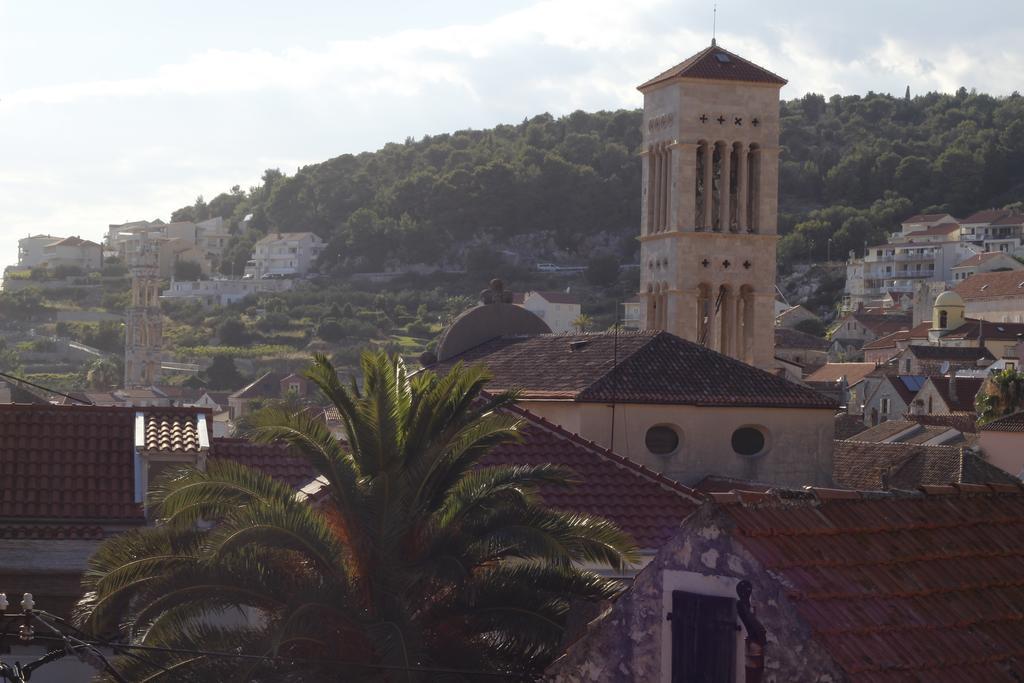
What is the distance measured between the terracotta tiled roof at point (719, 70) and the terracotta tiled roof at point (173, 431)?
95.2ft

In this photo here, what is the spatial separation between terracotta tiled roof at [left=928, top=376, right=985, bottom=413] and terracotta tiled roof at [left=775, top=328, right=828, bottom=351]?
3251 centimetres

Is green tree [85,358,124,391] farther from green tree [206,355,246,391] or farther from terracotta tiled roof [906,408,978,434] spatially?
terracotta tiled roof [906,408,978,434]

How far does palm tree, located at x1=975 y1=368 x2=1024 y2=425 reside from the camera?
Answer: 65.6 metres

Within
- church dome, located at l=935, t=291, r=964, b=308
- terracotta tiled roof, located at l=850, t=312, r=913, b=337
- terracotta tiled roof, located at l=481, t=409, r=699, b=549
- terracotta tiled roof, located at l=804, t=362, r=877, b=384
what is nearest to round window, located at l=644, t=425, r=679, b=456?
terracotta tiled roof, located at l=481, t=409, r=699, b=549

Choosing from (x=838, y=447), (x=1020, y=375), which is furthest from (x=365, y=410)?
(x=1020, y=375)

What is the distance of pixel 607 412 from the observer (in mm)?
30328

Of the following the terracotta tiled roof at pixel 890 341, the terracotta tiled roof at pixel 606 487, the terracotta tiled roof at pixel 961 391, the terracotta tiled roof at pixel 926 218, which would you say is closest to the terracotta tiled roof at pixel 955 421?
the terracotta tiled roof at pixel 961 391

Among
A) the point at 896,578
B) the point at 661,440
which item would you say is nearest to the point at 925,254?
the point at 661,440

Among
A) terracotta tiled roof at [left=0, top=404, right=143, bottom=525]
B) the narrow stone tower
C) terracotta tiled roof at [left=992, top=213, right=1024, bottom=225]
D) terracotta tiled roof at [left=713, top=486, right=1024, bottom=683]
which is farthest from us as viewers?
terracotta tiled roof at [left=992, top=213, right=1024, bottom=225]

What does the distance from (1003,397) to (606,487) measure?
4501 centimetres

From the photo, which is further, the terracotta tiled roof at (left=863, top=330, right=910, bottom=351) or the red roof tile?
the terracotta tiled roof at (left=863, top=330, right=910, bottom=351)

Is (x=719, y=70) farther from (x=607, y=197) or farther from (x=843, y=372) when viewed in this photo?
(x=607, y=197)

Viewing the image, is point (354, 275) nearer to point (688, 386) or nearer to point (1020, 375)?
point (1020, 375)

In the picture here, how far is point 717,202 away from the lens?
53531mm
